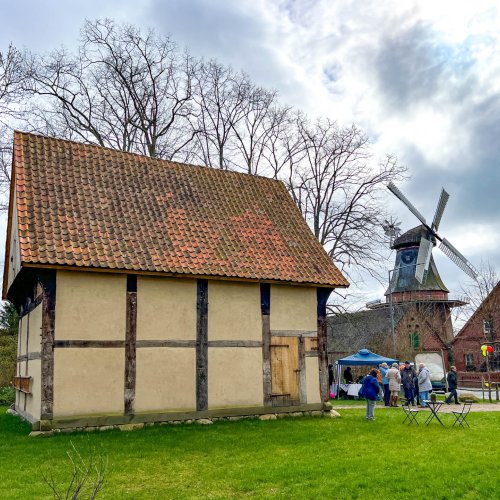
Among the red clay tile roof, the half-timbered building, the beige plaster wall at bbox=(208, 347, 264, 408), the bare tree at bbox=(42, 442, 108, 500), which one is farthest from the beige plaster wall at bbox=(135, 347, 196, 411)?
the bare tree at bbox=(42, 442, 108, 500)

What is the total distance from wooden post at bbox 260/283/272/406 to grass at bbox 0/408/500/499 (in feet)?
3.76

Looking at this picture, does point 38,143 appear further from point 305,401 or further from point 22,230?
point 305,401

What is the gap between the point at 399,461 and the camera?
9.36 metres

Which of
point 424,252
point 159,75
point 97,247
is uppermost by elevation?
point 159,75

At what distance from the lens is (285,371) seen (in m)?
15.1

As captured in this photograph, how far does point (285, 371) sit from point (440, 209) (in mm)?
23011

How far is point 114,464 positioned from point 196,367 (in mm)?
4592

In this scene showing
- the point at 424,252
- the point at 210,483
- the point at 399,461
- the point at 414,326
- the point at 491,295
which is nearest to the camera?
the point at 210,483

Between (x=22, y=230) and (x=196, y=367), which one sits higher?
(x=22, y=230)

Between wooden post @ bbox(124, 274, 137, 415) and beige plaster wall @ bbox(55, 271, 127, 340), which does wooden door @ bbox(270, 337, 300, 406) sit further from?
beige plaster wall @ bbox(55, 271, 127, 340)

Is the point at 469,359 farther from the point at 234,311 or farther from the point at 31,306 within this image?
Answer: the point at 31,306

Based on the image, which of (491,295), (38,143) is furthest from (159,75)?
(491,295)

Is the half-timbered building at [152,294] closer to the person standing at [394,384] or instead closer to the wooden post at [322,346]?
the wooden post at [322,346]

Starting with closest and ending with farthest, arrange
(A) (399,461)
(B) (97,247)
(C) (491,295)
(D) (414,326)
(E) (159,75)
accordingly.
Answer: (A) (399,461) < (B) (97,247) < (E) (159,75) < (C) (491,295) < (D) (414,326)
